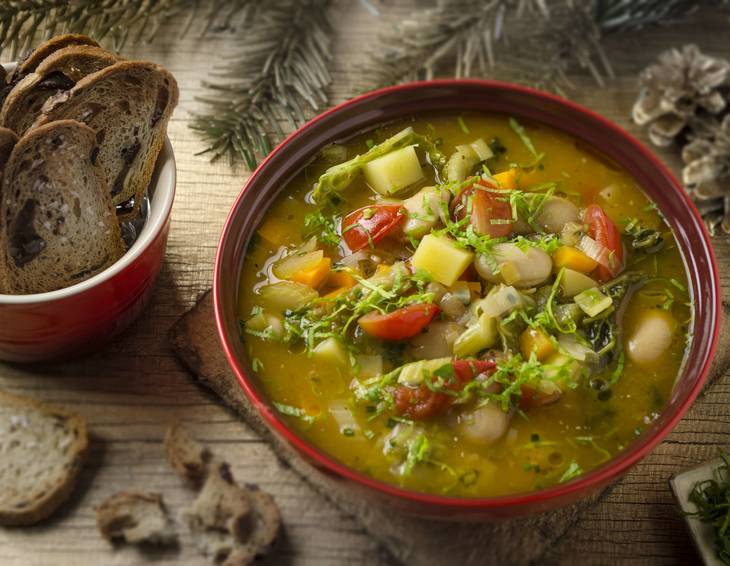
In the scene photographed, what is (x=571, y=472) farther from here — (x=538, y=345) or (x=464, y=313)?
(x=464, y=313)

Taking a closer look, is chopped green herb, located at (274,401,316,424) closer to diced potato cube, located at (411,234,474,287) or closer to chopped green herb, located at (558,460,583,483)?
diced potato cube, located at (411,234,474,287)

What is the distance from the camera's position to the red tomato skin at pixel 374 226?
2838 mm

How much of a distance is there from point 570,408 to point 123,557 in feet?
4.63

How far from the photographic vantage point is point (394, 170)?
2.99 m

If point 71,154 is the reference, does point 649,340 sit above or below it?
below

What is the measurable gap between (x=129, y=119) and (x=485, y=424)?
4.91 feet

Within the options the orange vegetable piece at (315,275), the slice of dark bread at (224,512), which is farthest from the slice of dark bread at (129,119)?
the slice of dark bread at (224,512)

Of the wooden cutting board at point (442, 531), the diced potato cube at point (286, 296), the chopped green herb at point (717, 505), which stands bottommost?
the wooden cutting board at point (442, 531)

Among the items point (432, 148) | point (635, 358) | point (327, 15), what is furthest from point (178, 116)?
point (635, 358)

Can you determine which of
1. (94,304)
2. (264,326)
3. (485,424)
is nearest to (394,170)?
(264,326)

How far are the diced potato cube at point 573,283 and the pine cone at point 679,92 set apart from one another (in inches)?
41.4

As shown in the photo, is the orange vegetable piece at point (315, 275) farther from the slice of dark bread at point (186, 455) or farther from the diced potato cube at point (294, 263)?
the slice of dark bread at point (186, 455)

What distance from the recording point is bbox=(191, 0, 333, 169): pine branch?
3.38 meters

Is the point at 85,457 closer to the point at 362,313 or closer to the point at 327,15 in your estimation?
the point at 362,313
